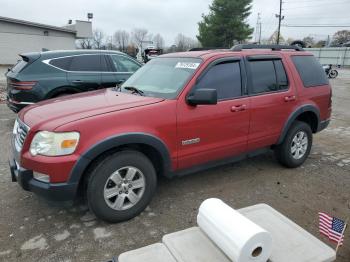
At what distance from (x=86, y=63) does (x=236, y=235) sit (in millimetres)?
6670

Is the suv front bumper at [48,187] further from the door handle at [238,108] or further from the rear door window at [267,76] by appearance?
the rear door window at [267,76]

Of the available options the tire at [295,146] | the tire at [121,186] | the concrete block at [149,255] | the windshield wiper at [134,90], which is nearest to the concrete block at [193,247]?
the concrete block at [149,255]

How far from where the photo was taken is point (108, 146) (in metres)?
3.08

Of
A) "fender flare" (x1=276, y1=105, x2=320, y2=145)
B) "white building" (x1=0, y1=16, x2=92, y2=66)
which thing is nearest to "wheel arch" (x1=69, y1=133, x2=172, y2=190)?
"fender flare" (x1=276, y1=105, x2=320, y2=145)

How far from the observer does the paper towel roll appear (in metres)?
1.81

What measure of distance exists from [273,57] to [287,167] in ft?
5.53

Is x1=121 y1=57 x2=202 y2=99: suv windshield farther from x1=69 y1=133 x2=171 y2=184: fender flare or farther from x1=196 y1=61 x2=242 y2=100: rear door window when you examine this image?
x1=69 y1=133 x2=171 y2=184: fender flare

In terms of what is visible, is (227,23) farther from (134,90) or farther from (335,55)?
(134,90)

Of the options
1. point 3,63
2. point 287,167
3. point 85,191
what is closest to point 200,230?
point 85,191

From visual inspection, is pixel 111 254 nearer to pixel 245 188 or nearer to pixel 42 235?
pixel 42 235

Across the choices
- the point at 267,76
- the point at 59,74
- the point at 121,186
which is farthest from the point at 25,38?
the point at 121,186

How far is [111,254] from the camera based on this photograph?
2.92 metres

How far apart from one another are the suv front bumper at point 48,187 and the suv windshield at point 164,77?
1402mm

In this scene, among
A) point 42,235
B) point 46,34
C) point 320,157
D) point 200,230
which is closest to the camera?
point 200,230
